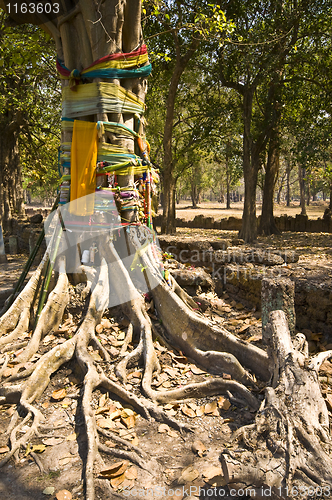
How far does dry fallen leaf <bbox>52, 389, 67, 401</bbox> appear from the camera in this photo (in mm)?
2990

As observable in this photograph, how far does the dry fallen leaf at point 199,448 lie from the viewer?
2451 millimetres

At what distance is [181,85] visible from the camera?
1588 centimetres

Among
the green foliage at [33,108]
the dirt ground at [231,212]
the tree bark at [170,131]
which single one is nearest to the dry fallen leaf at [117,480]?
the green foliage at [33,108]

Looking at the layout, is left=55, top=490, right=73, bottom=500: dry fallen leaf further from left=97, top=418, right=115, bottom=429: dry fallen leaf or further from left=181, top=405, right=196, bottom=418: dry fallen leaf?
left=181, top=405, right=196, bottom=418: dry fallen leaf

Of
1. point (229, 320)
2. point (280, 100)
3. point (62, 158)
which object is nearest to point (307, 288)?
point (229, 320)

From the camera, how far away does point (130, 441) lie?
2.56 metres

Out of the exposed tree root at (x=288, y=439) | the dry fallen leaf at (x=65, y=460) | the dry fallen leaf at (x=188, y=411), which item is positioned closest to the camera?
the exposed tree root at (x=288, y=439)

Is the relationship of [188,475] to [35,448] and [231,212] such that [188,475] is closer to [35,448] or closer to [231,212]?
[35,448]

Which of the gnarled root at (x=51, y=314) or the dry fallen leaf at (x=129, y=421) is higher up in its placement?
the gnarled root at (x=51, y=314)

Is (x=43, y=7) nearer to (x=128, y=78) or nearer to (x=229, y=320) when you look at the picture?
(x=128, y=78)

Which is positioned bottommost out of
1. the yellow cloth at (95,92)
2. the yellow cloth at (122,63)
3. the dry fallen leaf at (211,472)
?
the dry fallen leaf at (211,472)

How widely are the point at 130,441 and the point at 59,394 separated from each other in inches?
33.1

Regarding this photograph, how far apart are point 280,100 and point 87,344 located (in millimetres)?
11918

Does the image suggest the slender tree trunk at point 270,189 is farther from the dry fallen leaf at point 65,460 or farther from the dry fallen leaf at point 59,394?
the dry fallen leaf at point 65,460
